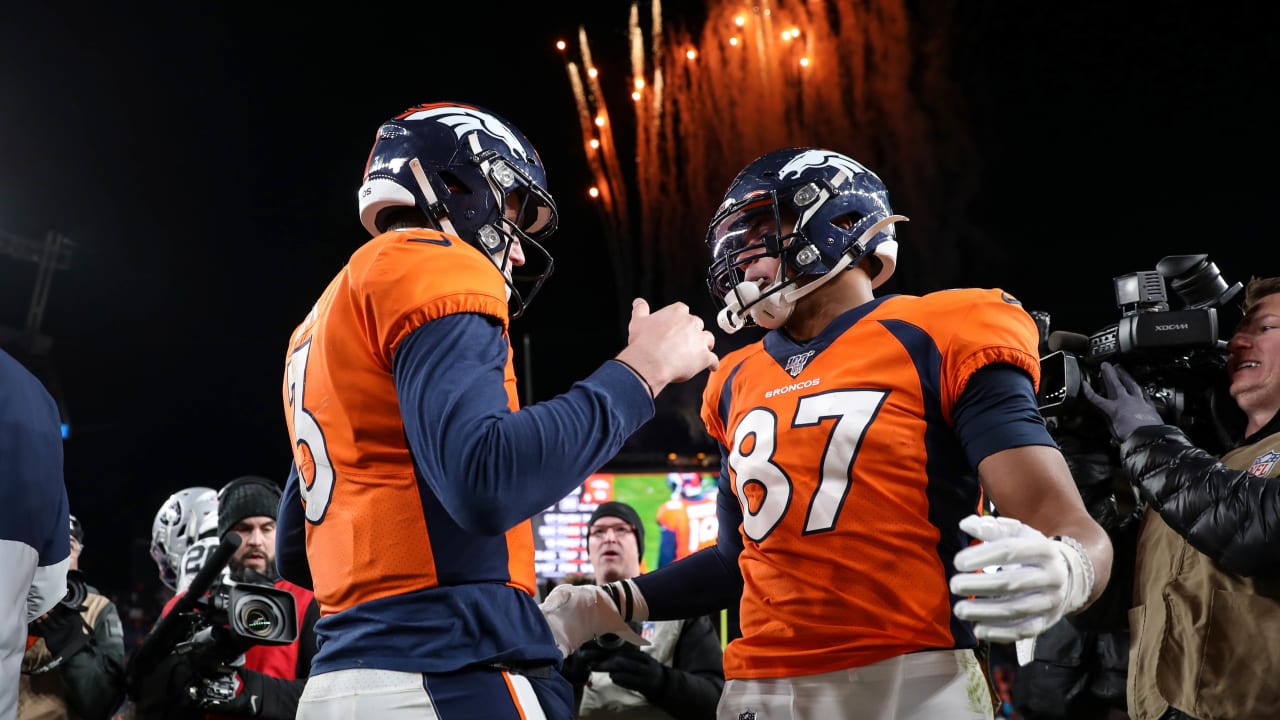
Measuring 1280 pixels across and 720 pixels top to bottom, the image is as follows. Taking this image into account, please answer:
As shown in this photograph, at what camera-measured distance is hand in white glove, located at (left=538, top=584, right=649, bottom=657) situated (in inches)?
114

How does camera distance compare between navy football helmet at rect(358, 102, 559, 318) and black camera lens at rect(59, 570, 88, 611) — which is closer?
navy football helmet at rect(358, 102, 559, 318)

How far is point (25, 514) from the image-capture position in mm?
2896

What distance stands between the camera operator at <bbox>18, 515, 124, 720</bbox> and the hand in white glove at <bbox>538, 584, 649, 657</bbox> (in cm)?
374

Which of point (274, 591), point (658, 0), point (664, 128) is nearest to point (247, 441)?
point (664, 128)

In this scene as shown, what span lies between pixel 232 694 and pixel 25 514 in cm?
179

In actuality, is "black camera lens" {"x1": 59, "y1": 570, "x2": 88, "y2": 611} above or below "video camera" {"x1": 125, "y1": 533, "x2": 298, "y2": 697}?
below

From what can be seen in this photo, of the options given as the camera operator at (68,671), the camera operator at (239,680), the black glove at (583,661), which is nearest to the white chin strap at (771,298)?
the black glove at (583,661)

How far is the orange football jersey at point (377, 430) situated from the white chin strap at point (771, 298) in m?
1.04

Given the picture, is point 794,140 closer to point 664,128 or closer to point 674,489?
point 664,128

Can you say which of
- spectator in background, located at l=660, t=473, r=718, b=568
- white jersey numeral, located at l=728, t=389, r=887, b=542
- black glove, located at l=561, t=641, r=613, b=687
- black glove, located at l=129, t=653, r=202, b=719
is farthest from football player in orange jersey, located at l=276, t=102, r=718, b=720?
spectator in background, located at l=660, t=473, r=718, b=568

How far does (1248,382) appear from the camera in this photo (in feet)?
12.1

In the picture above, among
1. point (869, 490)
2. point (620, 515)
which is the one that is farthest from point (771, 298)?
point (620, 515)

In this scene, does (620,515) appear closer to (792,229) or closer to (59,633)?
(59,633)

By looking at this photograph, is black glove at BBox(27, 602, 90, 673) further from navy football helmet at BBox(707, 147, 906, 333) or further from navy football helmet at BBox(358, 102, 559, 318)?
navy football helmet at BBox(707, 147, 906, 333)
